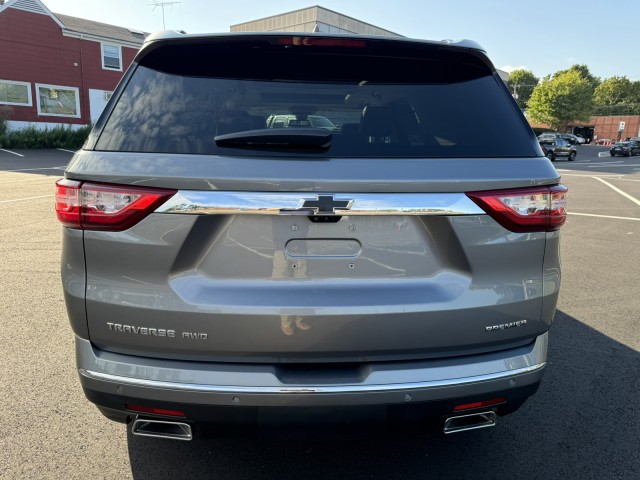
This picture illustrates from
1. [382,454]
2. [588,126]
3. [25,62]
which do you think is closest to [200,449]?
[382,454]

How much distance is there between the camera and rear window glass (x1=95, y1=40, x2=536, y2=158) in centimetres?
198

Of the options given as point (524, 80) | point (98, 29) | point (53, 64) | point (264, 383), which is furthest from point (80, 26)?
point (524, 80)

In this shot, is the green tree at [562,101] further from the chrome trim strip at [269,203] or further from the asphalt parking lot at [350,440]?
the chrome trim strip at [269,203]

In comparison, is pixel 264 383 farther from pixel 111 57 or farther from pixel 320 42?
pixel 111 57

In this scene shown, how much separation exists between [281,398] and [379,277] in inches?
22.2

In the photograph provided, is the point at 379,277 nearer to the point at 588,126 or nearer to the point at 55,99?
the point at 55,99

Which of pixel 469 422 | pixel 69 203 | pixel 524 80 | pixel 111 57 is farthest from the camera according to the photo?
pixel 524 80

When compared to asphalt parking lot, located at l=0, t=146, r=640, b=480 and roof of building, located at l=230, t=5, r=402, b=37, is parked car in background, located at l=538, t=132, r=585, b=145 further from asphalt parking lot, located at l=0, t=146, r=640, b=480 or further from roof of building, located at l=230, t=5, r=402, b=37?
asphalt parking lot, located at l=0, t=146, r=640, b=480

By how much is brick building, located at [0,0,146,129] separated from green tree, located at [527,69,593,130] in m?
64.0

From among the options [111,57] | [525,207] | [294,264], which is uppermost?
[111,57]

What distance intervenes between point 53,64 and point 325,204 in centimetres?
3484

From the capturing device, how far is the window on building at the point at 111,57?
110 feet

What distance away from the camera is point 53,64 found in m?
Result: 31.0

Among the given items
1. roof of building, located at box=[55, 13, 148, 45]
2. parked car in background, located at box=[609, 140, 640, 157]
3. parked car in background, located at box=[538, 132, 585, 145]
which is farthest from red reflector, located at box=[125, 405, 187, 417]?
parked car in background, located at box=[609, 140, 640, 157]
